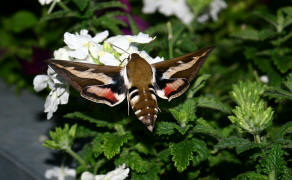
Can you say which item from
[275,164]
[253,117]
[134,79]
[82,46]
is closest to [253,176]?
[275,164]

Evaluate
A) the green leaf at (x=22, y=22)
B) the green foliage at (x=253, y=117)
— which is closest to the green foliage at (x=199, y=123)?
the green foliage at (x=253, y=117)

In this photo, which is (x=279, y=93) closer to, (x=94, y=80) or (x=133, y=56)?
(x=133, y=56)

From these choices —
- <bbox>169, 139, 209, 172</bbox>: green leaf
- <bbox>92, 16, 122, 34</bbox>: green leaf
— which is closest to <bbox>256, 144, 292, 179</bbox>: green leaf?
<bbox>169, 139, 209, 172</bbox>: green leaf

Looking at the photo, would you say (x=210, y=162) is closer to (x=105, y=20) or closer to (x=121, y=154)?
(x=121, y=154)

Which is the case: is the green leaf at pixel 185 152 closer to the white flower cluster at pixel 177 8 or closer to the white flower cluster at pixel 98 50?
the white flower cluster at pixel 98 50

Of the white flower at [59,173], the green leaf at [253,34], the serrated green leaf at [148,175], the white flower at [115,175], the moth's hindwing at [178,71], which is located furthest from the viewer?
the green leaf at [253,34]

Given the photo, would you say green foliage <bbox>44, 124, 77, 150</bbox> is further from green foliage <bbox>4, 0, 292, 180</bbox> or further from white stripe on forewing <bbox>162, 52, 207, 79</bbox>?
white stripe on forewing <bbox>162, 52, 207, 79</bbox>
